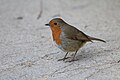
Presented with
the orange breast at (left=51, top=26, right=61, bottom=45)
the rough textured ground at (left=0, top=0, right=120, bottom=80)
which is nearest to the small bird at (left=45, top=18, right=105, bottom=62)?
the orange breast at (left=51, top=26, right=61, bottom=45)

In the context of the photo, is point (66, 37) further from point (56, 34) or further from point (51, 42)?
point (51, 42)

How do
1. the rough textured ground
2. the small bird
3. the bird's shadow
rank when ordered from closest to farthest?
the rough textured ground → the small bird → the bird's shadow

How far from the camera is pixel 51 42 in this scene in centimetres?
554

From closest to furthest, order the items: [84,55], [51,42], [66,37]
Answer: [66,37], [84,55], [51,42]

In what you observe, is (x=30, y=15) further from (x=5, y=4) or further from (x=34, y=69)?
(x=34, y=69)

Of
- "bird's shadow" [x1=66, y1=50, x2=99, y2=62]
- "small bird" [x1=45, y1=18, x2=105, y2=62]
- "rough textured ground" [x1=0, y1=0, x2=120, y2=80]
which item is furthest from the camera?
"bird's shadow" [x1=66, y1=50, x2=99, y2=62]

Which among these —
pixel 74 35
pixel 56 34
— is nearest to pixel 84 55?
pixel 74 35

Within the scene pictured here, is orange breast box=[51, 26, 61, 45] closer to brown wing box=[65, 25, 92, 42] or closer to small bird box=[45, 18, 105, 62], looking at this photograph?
small bird box=[45, 18, 105, 62]

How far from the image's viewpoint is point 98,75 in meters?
3.91

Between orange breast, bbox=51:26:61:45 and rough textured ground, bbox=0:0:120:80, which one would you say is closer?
rough textured ground, bbox=0:0:120:80

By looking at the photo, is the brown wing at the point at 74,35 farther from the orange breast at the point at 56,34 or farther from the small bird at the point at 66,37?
the orange breast at the point at 56,34

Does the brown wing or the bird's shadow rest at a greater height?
the brown wing

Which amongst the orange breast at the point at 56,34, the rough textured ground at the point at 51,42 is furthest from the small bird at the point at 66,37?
the rough textured ground at the point at 51,42

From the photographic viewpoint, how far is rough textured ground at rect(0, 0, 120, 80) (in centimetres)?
409
